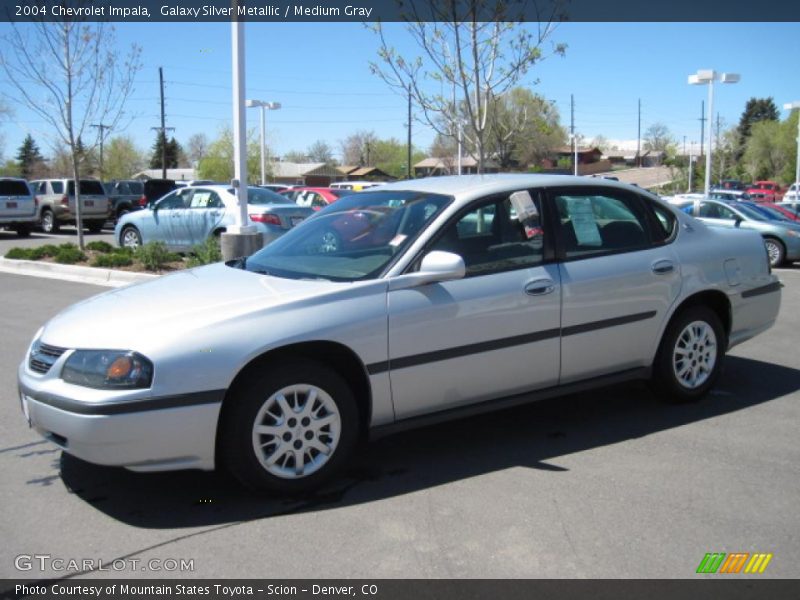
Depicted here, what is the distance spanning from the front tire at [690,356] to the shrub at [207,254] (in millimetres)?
7649

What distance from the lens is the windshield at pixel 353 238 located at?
441cm

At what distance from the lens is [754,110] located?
97562mm

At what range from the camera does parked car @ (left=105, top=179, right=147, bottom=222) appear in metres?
27.6

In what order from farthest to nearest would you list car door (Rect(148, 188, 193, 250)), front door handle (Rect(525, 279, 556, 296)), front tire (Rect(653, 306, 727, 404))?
car door (Rect(148, 188, 193, 250))
front tire (Rect(653, 306, 727, 404))
front door handle (Rect(525, 279, 556, 296))

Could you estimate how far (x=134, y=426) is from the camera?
140 inches

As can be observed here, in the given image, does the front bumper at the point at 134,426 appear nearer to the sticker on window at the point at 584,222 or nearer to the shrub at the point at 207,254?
the sticker on window at the point at 584,222

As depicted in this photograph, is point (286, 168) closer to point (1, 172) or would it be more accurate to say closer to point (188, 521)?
point (1, 172)

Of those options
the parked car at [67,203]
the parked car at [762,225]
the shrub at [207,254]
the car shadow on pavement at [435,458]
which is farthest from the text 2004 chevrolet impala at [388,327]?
the parked car at [67,203]

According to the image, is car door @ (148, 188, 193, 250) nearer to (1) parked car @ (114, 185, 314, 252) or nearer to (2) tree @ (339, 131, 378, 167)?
(1) parked car @ (114, 185, 314, 252)

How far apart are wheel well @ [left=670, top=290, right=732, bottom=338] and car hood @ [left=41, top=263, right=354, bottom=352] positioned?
2.62m

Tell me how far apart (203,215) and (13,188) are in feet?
42.4

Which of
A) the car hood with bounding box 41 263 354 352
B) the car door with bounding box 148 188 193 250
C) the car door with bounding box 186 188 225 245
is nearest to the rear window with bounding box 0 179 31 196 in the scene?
the car door with bounding box 148 188 193 250

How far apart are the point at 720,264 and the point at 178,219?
10.7 metres

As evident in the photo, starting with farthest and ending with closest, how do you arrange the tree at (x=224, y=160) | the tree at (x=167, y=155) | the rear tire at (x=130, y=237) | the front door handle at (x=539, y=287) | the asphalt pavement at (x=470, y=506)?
the tree at (x=167, y=155), the tree at (x=224, y=160), the rear tire at (x=130, y=237), the front door handle at (x=539, y=287), the asphalt pavement at (x=470, y=506)
